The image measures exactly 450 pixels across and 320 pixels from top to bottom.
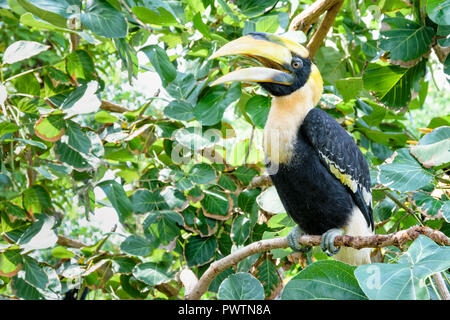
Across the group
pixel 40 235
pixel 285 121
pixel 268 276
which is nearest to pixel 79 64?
pixel 40 235

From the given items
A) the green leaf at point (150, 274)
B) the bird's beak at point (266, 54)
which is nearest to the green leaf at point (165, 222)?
the green leaf at point (150, 274)

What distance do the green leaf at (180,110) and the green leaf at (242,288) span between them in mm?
832

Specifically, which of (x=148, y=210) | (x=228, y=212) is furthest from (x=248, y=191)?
(x=148, y=210)

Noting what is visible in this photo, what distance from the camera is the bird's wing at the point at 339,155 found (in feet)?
4.63

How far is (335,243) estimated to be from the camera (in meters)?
1.18

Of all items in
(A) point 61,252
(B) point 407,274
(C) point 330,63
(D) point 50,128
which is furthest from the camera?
(C) point 330,63

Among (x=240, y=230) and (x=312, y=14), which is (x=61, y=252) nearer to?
(x=240, y=230)

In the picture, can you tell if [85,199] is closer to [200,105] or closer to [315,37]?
[200,105]

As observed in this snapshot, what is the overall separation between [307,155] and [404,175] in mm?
269

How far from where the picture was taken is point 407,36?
1671mm

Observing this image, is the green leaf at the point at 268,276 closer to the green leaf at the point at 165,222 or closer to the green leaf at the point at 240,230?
the green leaf at the point at 240,230

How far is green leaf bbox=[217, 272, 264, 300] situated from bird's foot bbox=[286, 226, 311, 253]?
383 mm

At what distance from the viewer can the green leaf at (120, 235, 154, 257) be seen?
5.91 ft

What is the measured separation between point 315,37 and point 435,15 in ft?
1.94
